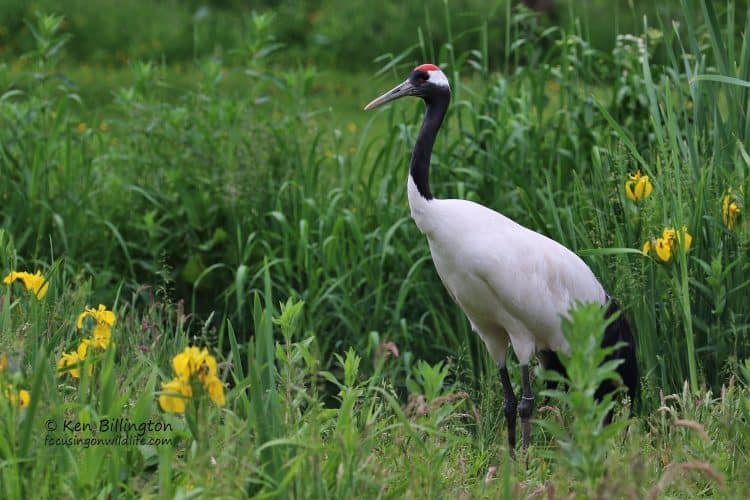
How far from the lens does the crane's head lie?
383cm

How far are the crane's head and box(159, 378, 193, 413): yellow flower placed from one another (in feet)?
5.98

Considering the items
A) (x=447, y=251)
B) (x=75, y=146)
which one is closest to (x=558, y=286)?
(x=447, y=251)

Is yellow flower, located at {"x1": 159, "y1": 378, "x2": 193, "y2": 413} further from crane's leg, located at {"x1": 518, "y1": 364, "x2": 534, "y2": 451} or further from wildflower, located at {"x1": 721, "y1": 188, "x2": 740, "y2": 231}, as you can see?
wildflower, located at {"x1": 721, "y1": 188, "x2": 740, "y2": 231}

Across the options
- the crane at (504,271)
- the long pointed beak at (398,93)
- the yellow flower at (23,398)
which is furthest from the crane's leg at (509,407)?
the yellow flower at (23,398)

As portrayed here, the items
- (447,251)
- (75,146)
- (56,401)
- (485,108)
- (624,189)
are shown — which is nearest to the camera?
(56,401)

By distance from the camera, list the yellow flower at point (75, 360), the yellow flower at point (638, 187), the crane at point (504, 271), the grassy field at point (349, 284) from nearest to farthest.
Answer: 1. the grassy field at point (349, 284)
2. the yellow flower at point (75, 360)
3. the crane at point (504, 271)
4. the yellow flower at point (638, 187)

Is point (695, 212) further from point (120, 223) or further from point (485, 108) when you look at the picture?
point (120, 223)

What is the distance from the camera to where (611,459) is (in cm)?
222

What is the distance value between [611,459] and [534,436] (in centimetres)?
160

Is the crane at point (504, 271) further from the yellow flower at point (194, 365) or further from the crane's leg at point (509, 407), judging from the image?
the yellow flower at point (194, 365)

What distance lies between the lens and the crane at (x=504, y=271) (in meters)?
3.59

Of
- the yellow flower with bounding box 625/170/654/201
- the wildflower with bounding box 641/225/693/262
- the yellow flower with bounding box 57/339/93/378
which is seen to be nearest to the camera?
the yellow flower with bounding box 57/339/93/378

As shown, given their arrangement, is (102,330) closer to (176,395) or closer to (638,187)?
(176,395)

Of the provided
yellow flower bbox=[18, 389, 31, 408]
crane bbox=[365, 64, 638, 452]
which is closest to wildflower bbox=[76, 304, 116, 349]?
yellow flower bbox=[18, 389, 31, 408]
